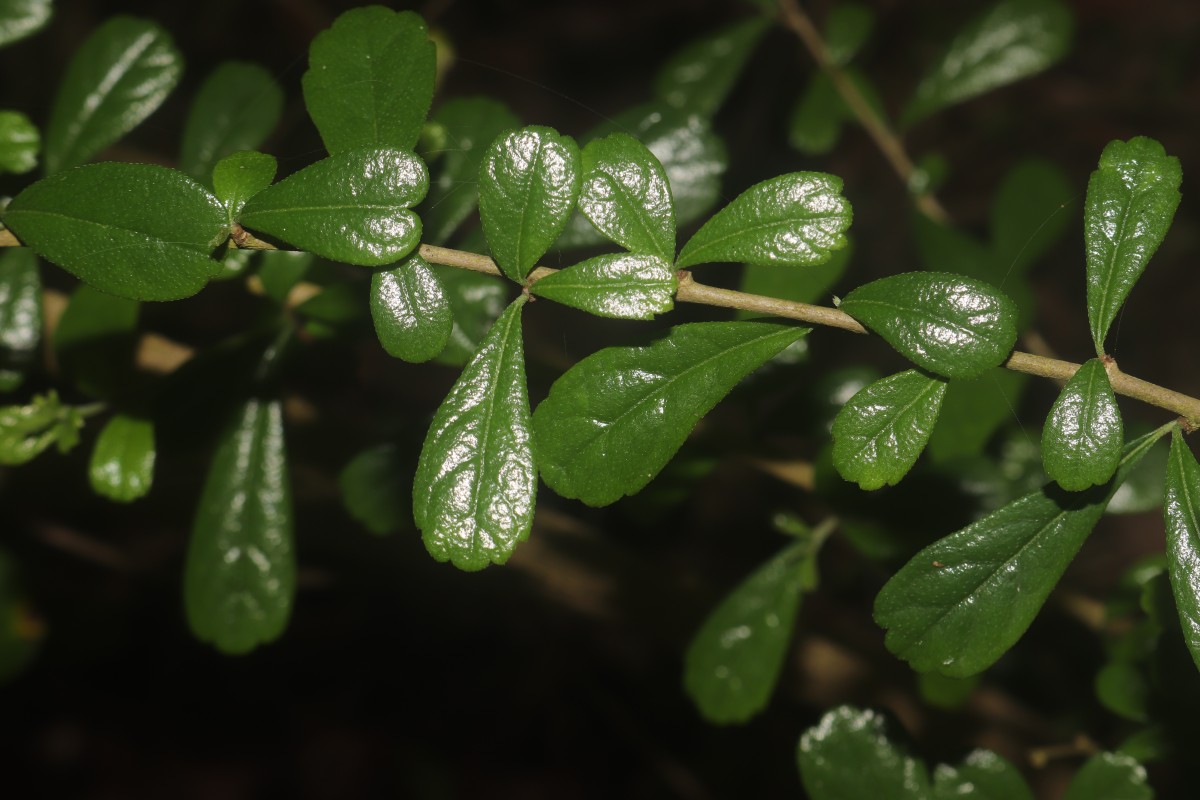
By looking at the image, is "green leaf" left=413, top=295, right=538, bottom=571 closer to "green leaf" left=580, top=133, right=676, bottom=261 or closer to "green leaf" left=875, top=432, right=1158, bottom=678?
"green leaf" left=580, top=133, right=676, bottom=261

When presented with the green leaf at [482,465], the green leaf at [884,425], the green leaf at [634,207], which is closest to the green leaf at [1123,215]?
the green leaf at [884,425]

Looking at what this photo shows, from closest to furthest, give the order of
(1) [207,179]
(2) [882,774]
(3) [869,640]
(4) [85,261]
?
(4) [85,261] < (1) [207,179] < (2) [882,774] < (3) [869,640]

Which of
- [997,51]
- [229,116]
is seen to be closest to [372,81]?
[229,116]

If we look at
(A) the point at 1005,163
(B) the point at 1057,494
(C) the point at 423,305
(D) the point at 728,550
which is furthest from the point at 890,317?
(A) the point at 1005,163

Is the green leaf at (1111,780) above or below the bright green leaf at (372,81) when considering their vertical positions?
below

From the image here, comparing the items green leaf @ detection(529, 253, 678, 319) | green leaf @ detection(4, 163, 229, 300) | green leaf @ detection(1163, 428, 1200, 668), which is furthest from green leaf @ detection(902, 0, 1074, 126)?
green leaf @ detection(4, 163, 229, 300)

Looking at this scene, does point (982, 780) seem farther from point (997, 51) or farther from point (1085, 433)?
point (997, 51)

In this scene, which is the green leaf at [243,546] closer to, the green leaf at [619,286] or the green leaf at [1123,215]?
the green leaf at [619,286]

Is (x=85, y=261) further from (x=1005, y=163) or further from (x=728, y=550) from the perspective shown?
(x=1005, y=163)
